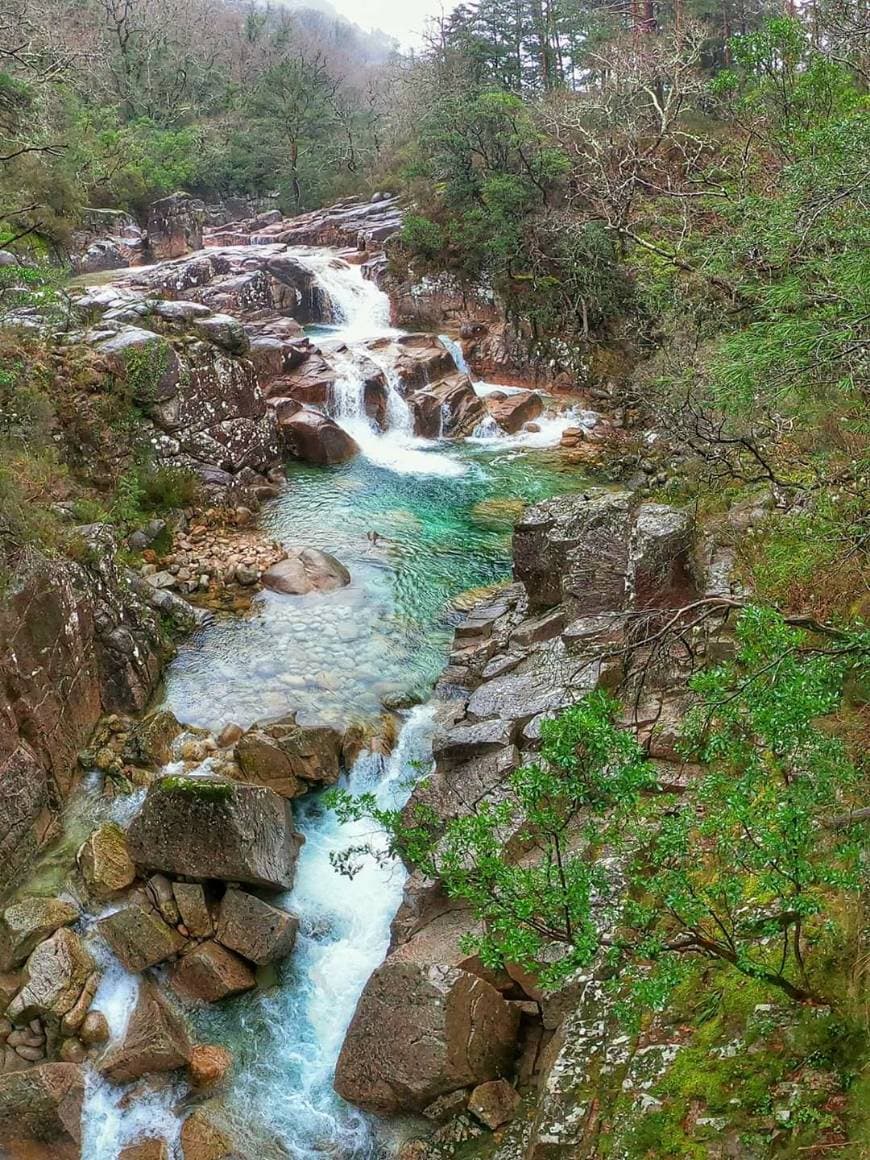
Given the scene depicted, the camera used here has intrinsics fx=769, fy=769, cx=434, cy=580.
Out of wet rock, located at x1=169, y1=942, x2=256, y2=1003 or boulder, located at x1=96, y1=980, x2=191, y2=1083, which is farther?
wet rock, located at x1=169, y1=942, x2=256, y2=1003

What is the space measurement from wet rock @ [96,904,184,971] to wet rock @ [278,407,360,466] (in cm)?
1322

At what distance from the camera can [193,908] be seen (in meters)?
7.86

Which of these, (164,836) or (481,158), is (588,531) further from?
(481,158)

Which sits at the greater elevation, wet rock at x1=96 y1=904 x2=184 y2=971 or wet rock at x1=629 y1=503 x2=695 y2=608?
wet rock at x1=629 y1=503 x2=695 y2=608

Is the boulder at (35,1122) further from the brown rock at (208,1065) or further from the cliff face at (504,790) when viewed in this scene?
the cliff face at (504,790)

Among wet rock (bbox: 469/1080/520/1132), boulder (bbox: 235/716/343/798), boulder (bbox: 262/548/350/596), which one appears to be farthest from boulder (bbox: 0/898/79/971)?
boulder (bbox: 262/548/350/596)

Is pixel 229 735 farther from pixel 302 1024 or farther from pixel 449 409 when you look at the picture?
pixel 449 409

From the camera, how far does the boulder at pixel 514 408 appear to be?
21609mm

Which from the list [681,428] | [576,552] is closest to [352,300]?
[576,552]

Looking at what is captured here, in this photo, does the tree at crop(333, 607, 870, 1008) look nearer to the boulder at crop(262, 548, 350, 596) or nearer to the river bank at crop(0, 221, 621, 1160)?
the river bank at crop(0, 221, 621, 1160)

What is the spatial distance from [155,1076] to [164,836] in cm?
212

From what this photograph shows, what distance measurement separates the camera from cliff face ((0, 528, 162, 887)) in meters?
8.62

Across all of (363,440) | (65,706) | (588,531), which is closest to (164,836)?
(65,706)

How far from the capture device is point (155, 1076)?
22.6ft
